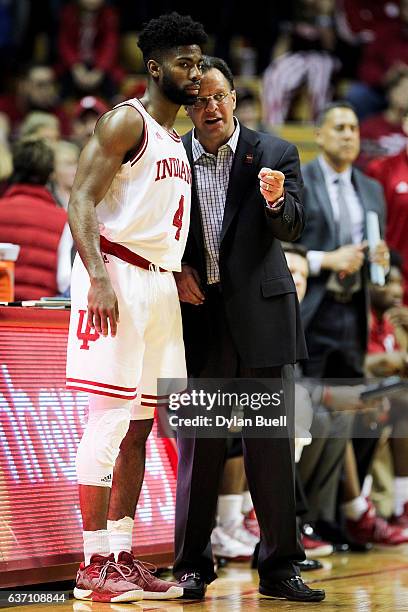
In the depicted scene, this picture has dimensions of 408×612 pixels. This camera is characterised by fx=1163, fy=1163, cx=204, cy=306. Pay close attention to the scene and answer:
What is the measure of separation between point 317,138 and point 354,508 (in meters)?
2.19

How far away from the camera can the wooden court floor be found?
4.23 m

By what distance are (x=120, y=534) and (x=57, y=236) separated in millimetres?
2251

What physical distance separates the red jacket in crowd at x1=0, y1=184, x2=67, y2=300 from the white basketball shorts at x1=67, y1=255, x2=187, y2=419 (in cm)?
187

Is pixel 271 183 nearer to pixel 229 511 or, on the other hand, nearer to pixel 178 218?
pixel 178 218

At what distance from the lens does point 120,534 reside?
4457mm

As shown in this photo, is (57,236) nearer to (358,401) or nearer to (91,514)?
(358,401)

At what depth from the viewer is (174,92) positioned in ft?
14.3

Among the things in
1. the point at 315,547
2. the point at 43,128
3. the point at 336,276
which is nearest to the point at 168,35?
Result: the point at 336,276

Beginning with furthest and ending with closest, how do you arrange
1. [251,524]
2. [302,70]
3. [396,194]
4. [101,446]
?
1. [302,70]
2. [396,194]
3. [251,524]
4. [101,446]

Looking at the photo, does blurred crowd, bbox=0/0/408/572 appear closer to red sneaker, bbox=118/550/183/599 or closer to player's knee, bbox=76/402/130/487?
red sneaker, bbox=118/550/183/599

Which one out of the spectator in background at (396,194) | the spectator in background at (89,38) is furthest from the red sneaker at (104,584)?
the spectator in background at (89,38)

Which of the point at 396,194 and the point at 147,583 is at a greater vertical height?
the point at 396,194

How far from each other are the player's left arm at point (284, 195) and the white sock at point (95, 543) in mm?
1309

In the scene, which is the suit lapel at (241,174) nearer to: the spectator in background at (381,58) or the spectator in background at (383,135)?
the spectator in background at (383,135)
